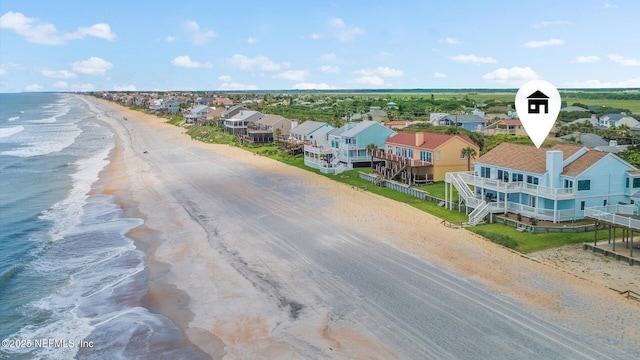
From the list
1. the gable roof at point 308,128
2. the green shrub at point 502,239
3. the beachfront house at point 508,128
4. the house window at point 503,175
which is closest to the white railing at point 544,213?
the house window at point 503,175

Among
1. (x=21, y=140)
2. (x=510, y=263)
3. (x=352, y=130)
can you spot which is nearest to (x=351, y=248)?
(x=510, y=263)

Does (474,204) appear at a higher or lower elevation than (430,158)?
lower

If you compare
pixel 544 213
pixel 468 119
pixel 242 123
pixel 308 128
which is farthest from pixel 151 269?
pixel 468 119

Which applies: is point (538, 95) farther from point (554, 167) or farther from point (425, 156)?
point (425, 156)

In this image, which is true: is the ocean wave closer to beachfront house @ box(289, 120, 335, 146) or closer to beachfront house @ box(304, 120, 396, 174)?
beachfront house @ box(289, 120, 335, 146)

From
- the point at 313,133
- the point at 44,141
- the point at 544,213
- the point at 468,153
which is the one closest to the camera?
the point at 544,213
